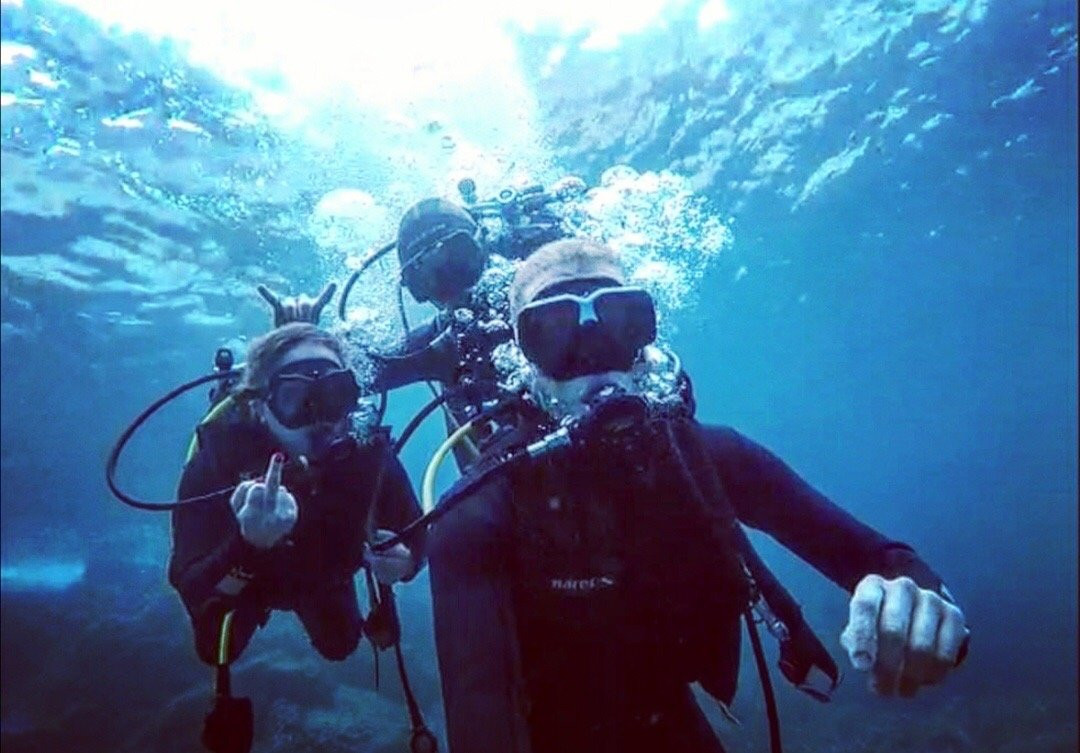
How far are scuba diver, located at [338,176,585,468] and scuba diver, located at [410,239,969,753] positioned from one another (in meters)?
2.66

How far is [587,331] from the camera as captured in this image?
11.2ft

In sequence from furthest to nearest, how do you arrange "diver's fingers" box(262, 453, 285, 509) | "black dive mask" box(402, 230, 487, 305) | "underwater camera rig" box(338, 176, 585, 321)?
"underwater camera rig" box(338, 176, 585, 321), "black dive mask" box(402, 230, 487, 305), "diver's fingers" box(262, 453, 285, 509)

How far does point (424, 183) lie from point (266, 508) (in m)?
13.3

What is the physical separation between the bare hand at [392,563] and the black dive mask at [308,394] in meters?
0.89

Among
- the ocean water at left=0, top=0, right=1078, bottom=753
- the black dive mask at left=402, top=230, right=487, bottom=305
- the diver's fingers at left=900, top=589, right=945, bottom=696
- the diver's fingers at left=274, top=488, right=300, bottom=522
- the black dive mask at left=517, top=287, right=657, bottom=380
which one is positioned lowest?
the diver's fingers at left=900, top=589, right=945, bottom=696

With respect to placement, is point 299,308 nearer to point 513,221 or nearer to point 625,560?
point 513,221

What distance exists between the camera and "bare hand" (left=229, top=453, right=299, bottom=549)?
3.88m

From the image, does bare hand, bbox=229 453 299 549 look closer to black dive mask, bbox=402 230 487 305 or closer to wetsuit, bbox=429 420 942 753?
wetsuit, bbox=429 420 942 753

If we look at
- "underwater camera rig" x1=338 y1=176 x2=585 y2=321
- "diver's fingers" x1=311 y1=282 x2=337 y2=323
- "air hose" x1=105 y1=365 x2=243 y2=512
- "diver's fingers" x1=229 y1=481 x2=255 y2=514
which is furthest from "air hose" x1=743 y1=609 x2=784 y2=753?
"underwater camera rig" x1=338 y1=176 x2=585 y2=321

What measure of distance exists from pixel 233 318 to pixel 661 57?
16858 mm

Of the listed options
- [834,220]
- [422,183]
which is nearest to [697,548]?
[422,183]

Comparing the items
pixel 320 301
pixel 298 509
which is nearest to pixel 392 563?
pixel 298 509

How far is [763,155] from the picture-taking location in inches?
789

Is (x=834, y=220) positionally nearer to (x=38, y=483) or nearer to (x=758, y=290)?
(x=758, y=290)
